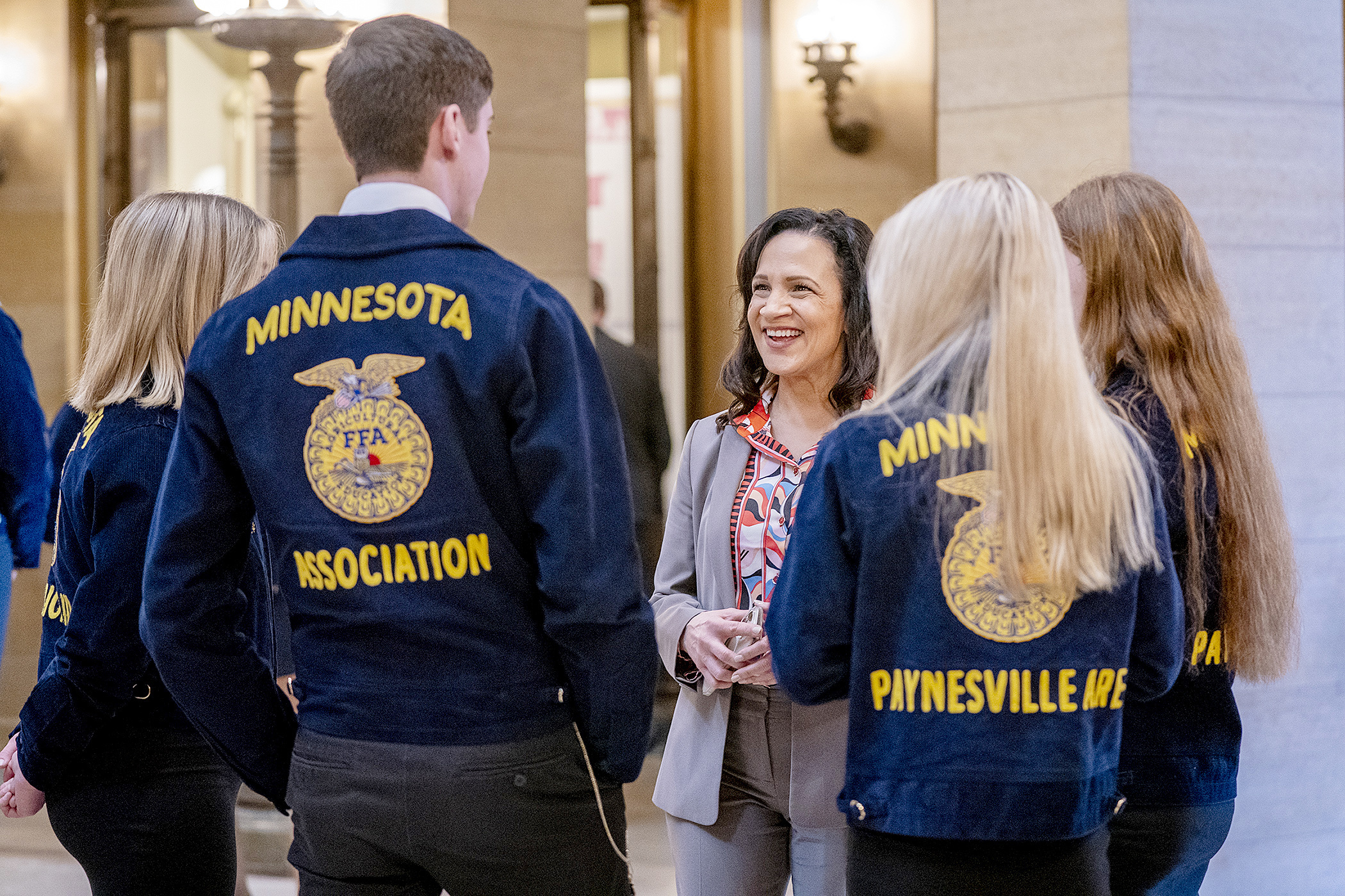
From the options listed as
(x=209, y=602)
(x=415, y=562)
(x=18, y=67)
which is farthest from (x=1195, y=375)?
(x=18, y=67)

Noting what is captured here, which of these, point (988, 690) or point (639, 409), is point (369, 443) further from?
point (639, 409)

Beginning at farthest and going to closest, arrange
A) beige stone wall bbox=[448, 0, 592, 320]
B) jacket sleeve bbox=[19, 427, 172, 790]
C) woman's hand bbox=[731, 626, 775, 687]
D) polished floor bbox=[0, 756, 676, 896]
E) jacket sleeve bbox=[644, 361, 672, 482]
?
jacket sleeve bbox=[644, 361, 672, 482] < beige stone wall bbox=[448, 0, 592, 320] < polished floor bbox=[0, 756, 676, 896] < woman's hand bbox=[731, 626, 775, 687] < jacket sleeve bbox=[19, 427, 172, 790]

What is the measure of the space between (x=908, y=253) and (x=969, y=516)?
34 cm

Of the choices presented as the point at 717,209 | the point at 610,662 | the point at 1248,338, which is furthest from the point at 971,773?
the point at 717,209

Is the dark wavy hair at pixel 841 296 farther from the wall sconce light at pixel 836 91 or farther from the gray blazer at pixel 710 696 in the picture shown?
the wall sconce light at pixel 836 91

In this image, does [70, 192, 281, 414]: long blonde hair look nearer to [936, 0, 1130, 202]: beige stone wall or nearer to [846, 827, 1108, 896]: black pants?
[846, 827, 1108, 896]: black pants

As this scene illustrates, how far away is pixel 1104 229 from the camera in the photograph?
2.07 meters

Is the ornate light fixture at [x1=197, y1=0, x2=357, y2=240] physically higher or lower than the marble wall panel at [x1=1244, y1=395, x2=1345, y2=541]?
higher

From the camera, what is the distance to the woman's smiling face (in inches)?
89.1

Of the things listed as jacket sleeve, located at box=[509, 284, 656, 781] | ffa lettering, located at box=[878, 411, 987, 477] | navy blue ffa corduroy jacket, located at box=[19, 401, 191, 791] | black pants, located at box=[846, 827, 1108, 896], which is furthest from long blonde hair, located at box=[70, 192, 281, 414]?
black pants, located at box=[846, 827, 1108, 896]

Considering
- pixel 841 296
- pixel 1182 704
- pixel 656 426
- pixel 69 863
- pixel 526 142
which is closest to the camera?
pixel 1182 704

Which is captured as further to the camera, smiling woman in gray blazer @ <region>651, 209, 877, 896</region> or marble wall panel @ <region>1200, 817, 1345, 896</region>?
marble wall panel @ <region>1200, 817, 1345, 896</region>

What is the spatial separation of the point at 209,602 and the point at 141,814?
54 cm

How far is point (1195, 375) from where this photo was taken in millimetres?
1999
